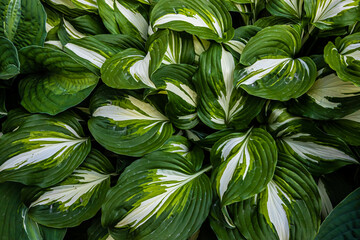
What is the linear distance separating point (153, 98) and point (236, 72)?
0.30 m

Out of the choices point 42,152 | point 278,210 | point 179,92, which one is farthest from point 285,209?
point 42,152

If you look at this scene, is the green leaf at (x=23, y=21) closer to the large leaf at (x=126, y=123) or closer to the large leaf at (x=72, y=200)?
the large leaf at (x=126, y=123)

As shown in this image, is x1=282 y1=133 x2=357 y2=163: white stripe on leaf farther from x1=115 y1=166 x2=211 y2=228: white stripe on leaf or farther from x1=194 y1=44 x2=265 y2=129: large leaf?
x1=115 y1=166 x2=211 y2=228: white stripe on leaf

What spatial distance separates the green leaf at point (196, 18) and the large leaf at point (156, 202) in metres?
0.44

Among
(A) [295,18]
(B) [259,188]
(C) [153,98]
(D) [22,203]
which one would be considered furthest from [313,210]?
(D) [22,203]

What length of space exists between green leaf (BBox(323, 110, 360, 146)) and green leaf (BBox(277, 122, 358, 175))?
7cm

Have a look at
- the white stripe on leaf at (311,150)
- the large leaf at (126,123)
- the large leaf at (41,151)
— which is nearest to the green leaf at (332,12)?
the white stripe on leaf at (311,150)

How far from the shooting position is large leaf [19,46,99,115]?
0.88 metres

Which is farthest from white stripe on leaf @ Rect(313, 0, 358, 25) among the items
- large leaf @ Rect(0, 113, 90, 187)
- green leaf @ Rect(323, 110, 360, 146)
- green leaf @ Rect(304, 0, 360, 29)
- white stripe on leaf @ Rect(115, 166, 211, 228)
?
large leaf @ Rect(0, 113, 90, 187)

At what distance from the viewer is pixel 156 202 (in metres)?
0.80

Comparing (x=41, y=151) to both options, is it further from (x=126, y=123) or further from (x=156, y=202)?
(x=156, y=202)

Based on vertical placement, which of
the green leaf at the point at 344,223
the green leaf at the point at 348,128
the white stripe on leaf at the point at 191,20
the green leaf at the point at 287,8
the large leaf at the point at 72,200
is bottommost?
the large leaf at the point at 72,200

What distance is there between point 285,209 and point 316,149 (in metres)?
0.23

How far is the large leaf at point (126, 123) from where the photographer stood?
873mm
